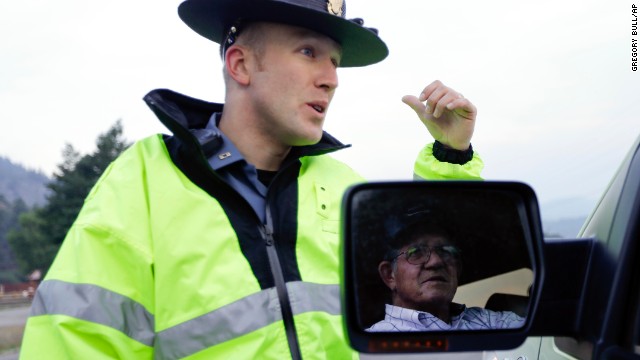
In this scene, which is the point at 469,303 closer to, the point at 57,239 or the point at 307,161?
the point at 307,161

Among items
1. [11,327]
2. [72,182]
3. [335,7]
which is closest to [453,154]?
[335,7]

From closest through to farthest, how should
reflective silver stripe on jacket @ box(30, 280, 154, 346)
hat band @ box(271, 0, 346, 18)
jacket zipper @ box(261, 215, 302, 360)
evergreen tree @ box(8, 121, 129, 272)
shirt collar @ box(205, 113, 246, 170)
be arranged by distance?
reflective silver stripe on jacket @ box(30, 280, 154, 346) < jacket zipper @ box(261, 215, 302, 360) < shirt collar @ box(205, 113, 246, 170) < hat band @ box(271, 0, 346, 18) < evergreen tree @ box(8, 121, 129, 272)

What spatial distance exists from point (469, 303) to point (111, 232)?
1.32 metres

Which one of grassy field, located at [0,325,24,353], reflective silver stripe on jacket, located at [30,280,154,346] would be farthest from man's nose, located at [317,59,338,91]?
grassy field, located at [0,325,24,353]

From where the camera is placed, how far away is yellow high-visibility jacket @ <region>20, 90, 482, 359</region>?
7.27 feet

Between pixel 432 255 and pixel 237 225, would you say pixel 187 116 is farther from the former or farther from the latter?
pixel 432 255

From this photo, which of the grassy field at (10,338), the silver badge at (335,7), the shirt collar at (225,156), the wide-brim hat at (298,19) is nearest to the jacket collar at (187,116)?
the shirt collar at (225,156)

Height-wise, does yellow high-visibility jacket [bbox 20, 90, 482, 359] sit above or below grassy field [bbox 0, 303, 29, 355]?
above

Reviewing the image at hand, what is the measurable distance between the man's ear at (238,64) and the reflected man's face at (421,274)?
1.88m

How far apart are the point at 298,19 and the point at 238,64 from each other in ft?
1.32

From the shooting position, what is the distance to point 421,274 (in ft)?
4.39

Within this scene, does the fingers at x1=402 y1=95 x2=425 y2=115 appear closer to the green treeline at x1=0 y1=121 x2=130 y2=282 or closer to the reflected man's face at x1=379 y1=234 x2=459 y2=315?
the reflected man's face at x1=379 y1=234 x2=459 y2=315

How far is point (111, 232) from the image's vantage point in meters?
2.28

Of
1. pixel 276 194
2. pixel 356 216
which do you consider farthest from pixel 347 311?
pixel 276 194
